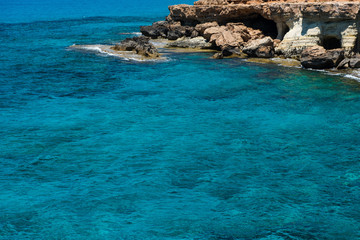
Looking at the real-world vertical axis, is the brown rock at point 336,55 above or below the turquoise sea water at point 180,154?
above

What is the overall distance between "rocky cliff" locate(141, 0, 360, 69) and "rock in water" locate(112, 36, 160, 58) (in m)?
5.31

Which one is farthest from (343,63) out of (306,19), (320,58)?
(306,19)

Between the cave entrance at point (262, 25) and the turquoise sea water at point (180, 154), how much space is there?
30.5 feet

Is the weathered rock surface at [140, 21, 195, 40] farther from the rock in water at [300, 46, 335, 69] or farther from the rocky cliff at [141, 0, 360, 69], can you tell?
the rock in water at [300, 46, 335, 69]

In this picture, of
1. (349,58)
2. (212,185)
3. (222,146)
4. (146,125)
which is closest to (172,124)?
(146,125)

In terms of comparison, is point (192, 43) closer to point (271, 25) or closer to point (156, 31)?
point (156, 31)

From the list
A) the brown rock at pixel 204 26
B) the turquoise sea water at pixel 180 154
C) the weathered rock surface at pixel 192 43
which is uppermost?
the brown rock at pixel 204 26

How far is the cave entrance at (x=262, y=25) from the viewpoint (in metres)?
38.2

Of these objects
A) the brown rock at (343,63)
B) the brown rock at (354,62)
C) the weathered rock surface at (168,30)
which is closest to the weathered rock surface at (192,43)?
the weathered rock surface at (168,30)

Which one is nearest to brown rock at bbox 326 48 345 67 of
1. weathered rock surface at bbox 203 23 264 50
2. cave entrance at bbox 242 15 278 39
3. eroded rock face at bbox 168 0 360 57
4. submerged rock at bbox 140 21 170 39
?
eroded rock face at bbox 168 0 360 57

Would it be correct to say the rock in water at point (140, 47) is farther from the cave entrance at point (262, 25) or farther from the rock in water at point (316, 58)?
the rock in water at point (316, 58)

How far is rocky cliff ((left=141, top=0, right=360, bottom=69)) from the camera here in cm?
2878

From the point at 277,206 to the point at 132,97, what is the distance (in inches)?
530

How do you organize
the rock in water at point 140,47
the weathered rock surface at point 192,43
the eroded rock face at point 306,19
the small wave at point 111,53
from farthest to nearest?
the weathered rock surface at point 192,43 < the rock in water at point 140,47 < the small wave at point 111,53 < the eroded rock face at point 306,19
